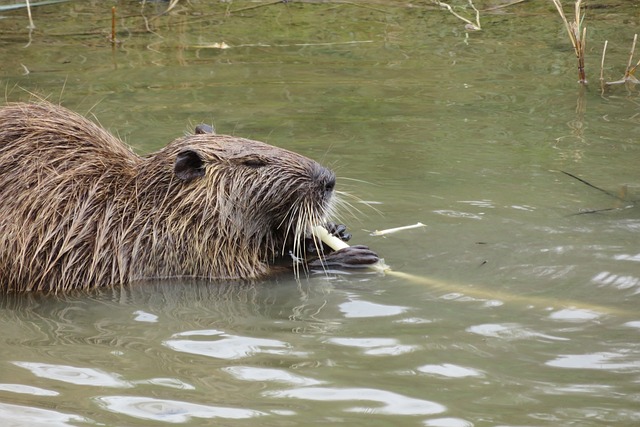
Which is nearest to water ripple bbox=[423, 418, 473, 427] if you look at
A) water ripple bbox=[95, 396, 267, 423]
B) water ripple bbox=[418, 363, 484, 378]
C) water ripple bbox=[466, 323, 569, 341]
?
water ripple bbox=[418, 363, 484, 378]

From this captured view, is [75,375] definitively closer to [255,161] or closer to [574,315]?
[255,161]

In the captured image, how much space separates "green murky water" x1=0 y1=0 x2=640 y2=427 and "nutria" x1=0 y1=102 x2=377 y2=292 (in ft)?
0.44

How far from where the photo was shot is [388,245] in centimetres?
476

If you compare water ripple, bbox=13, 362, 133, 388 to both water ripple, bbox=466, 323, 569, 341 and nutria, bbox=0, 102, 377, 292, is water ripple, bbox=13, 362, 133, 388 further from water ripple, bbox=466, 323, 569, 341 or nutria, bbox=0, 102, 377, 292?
water ripple, bbox=466, 323, 569, 341

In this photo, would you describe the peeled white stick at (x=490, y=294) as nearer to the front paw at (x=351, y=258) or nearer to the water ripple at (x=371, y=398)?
the front paw at (x=351, y=258)

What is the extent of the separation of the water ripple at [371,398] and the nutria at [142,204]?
4.58 ft

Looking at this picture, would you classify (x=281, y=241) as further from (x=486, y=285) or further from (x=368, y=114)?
(x=368, y=114)

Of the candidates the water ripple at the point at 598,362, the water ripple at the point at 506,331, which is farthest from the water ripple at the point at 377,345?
the water ripple at the point at 598,362

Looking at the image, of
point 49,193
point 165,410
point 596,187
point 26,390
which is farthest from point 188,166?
point 596,187

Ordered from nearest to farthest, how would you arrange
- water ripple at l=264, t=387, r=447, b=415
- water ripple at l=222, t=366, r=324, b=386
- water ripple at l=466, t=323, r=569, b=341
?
water ripple at l=264, t=387, r=447, b=415, water ripple at l=222, t=366, r=324, b=386, water ripple at l=466, t=323, r=569, b=341

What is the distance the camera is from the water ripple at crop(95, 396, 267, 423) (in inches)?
116

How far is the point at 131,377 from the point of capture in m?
3.27

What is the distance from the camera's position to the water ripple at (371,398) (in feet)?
9.70

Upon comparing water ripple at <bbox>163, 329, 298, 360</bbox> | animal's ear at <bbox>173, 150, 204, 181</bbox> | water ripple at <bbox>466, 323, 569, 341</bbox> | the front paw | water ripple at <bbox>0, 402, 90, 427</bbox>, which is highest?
animal's ear at <bbox>173, 150, 204, 181</bbox>
